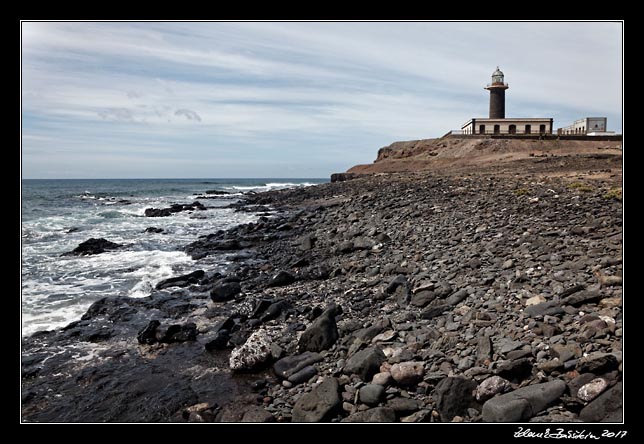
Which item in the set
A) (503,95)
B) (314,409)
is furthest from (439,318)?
(503,95)

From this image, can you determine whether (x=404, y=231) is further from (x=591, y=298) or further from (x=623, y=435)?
(x=623, y=435)

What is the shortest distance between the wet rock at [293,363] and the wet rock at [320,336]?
173mm

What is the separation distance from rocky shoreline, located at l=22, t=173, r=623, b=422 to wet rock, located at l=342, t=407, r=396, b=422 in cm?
2

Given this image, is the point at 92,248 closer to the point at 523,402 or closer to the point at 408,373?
the point at 408,373

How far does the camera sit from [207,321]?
927cm

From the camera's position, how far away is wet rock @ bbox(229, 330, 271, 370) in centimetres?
676

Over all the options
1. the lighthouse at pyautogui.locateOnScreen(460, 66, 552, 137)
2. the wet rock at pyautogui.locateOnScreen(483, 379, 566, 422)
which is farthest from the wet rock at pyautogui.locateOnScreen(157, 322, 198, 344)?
the lighthouse at pyautogui.locateOnScreen(460, 66, 552, 137)

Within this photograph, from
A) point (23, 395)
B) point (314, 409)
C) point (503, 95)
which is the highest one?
point (503, 95)

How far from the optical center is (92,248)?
18188 millimetres

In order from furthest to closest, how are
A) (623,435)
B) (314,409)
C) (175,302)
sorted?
(175,302)
(314,409)
(623,435)

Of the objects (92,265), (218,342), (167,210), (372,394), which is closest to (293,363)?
(372,394)

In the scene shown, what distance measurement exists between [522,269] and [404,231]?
5.87 metres

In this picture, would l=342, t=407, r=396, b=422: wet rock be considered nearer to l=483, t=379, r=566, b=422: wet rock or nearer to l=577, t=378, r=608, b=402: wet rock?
l=483, t=379, r=566, b=422: wet rock

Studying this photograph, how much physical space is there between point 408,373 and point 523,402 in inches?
55.7
